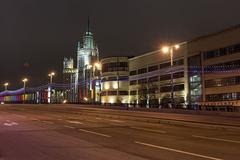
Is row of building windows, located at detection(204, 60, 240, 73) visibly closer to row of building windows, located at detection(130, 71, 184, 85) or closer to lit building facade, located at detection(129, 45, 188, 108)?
lit building facade, located at detection(129, 45, 188, 108)

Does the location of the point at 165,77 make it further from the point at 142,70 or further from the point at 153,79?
the point at 142,70

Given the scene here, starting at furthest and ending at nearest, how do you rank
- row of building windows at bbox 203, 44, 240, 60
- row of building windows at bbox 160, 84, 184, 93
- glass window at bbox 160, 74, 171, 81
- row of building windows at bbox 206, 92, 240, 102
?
glass window at bbox 160, 74, 171, 81, row of building windows at bbox 160, 84, 184, 93, row of building windows at bbox 203, 44, 240, 60, row of building windows at bbox 206, 92, 240, 102

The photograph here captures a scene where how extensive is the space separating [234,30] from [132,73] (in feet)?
179

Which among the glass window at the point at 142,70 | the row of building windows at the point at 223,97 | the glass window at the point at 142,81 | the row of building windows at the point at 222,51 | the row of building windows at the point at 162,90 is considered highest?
the row of building windows at the point at 222,51

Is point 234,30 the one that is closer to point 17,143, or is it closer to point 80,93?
point 17,143

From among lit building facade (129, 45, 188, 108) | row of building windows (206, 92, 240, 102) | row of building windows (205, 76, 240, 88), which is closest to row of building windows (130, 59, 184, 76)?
lit building facade (129, 45, 188, 108)

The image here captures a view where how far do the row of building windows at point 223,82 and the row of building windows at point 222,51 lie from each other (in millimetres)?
5920

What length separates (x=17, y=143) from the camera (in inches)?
661

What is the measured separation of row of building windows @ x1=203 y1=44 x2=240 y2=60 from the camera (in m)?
87.7

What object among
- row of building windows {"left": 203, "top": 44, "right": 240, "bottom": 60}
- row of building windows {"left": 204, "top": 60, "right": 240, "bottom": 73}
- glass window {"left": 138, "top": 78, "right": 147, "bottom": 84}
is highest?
row of building windows {"left": 203, "top": 44, "right": 240, "bottom": 60}

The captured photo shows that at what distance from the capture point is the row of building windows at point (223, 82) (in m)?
86.8

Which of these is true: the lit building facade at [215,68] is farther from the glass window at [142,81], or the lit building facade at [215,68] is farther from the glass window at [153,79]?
the glass window at [142,81]

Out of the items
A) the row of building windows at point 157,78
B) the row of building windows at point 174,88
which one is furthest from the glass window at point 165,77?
the row of building windows at point 174,88

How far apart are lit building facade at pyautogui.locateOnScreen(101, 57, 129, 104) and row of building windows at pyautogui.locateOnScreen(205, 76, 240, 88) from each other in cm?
4601
